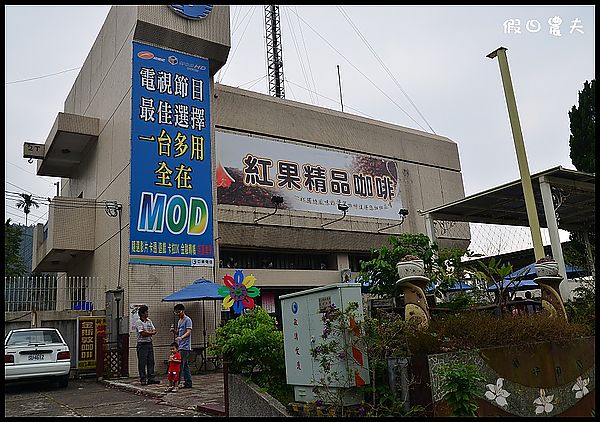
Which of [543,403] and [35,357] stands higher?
[35,357]

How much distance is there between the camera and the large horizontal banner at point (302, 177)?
19.0 meters

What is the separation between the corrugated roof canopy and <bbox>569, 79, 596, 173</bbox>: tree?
3.16ft

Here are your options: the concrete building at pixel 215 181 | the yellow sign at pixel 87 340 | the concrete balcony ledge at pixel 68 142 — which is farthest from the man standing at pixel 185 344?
the concrete balcony ledge at pixel 68 142

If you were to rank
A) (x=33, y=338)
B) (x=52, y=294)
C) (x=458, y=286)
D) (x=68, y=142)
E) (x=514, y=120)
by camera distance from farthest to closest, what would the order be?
(x=68, y=142)
(x=52, y=294)
(x=33, y=338)
(x=514, y=120)
(x=458, y=286)

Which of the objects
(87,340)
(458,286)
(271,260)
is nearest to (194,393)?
(458,286)

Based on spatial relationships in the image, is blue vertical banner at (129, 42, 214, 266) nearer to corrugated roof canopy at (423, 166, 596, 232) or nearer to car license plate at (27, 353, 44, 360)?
car license plate at (27, 353, 44, 360)

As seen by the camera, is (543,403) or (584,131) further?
(584,131)

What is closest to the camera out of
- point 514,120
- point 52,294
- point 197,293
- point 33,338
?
point 514,120

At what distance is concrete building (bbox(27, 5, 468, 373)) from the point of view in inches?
583

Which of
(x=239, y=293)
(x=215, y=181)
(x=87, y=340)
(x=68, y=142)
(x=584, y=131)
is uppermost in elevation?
(x=68, y=142)

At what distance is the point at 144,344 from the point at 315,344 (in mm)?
6101

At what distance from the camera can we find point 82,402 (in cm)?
903

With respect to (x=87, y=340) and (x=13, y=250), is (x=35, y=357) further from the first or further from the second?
(x=13, y=250)

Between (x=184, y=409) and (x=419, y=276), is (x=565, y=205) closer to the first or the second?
(x=419, y=276)
